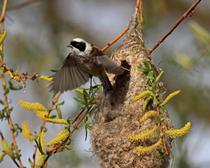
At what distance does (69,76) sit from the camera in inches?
110

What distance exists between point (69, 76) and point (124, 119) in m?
0.30

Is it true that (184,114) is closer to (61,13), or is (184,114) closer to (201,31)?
(201,31)

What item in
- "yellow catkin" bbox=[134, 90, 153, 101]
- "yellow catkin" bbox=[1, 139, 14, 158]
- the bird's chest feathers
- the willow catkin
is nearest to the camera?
"yellow catkin" bbox=[1, 139, 14, 158]

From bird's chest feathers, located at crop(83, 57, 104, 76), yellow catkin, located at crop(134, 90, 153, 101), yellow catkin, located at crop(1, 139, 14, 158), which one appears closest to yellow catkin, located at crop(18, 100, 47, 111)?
yellow catkin, located at crop(1, 139, 14, 158)

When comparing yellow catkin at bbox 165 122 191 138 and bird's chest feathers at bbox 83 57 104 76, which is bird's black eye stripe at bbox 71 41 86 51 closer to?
bird's chest feathers at bbox 83 57 104 76

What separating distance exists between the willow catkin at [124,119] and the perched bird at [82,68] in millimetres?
66

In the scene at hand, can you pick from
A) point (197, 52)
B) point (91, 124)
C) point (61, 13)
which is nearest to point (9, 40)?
point (61, 13)

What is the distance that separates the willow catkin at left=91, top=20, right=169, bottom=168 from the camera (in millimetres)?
2662

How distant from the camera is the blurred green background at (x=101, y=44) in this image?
3285mm

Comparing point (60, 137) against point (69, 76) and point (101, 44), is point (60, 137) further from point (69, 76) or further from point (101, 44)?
point (101, 44)

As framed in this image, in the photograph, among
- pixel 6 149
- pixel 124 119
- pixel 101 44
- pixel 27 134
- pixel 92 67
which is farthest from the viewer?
pixel 101 44

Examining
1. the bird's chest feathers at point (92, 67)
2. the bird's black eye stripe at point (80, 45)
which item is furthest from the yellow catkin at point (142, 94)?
the bird's black eye stripe at point (80, 45)

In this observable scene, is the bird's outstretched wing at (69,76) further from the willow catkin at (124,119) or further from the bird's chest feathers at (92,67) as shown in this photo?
the willow catkin at (124,119)

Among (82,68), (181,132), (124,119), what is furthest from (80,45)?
(181,132)
